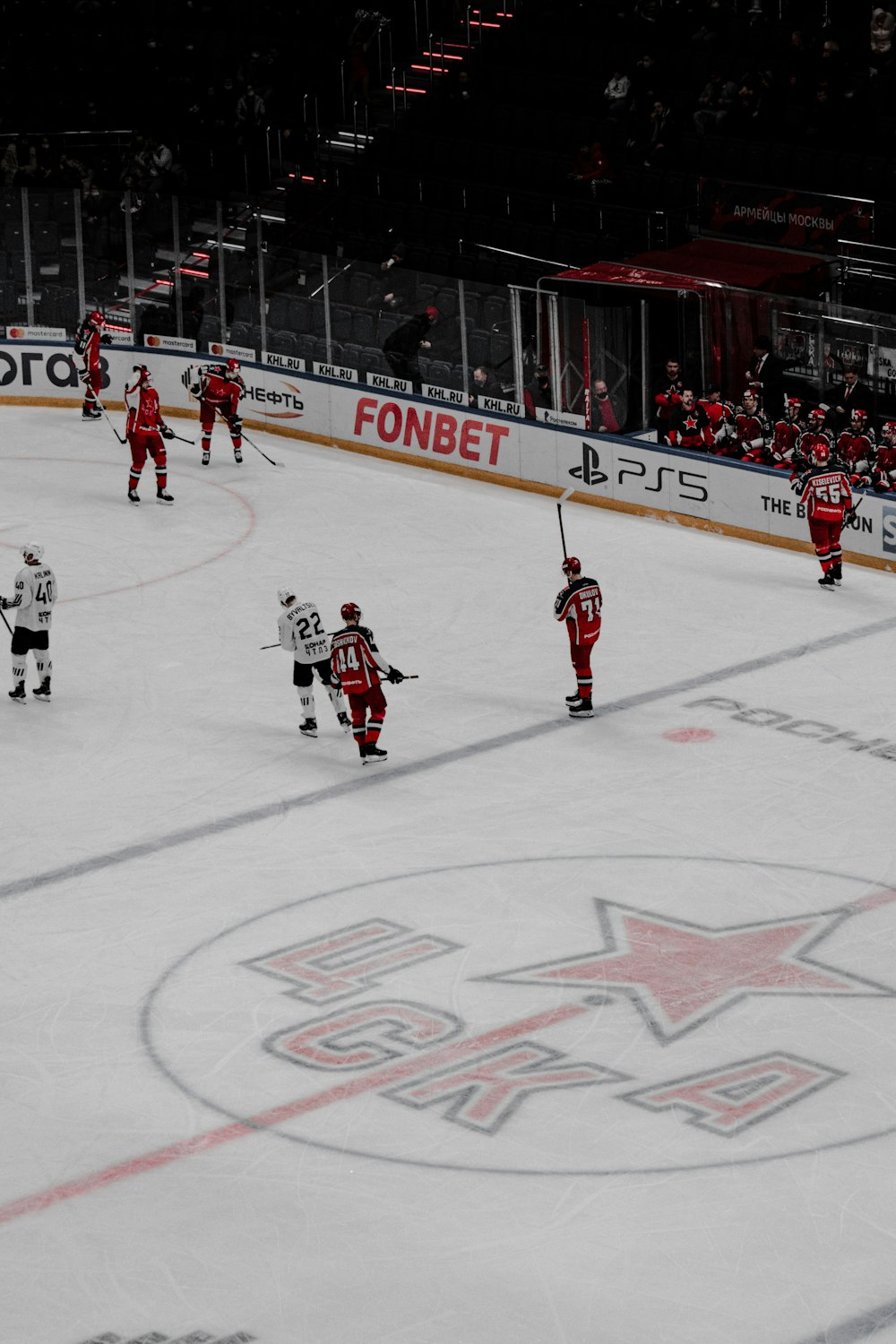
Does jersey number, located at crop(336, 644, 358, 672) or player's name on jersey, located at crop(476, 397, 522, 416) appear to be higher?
player's name on jersey, located at crop(476, 397, 522, 416)

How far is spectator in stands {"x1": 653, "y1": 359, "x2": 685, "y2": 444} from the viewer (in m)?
21.7

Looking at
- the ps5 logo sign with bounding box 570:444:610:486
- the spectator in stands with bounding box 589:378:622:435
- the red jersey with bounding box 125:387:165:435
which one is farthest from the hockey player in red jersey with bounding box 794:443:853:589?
the red jersey with bounding box 125:387:165:435

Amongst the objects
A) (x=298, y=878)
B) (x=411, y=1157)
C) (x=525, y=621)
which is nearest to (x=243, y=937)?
(x=298, y=878)

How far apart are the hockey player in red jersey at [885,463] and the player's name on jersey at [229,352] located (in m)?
8.24

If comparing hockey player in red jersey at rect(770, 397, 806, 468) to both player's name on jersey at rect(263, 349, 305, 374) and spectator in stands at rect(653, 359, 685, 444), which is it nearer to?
spectator in stands at rect(653, 359, 685, 444)

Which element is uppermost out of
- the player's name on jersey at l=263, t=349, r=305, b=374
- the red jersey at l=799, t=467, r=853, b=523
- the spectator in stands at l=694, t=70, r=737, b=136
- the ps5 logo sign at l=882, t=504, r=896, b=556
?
the spectator in stands at l=694, t=70, r=737, b=136

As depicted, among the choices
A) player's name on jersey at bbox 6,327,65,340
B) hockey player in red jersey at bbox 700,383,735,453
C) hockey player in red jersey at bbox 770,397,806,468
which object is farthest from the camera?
player's name on jersey at bbox 6,327,65,340

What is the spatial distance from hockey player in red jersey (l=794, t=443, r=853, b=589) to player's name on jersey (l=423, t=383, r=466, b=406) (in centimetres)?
522

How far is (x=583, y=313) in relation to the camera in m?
22.3

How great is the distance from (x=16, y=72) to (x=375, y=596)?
14.8 m

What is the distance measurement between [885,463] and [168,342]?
9.53 metres

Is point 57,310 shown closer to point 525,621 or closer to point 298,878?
point 525,621

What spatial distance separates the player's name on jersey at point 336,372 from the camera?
80.5 ft

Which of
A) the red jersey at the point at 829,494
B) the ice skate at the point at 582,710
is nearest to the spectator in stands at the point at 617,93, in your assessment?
the red jersey at the point at 829,494
